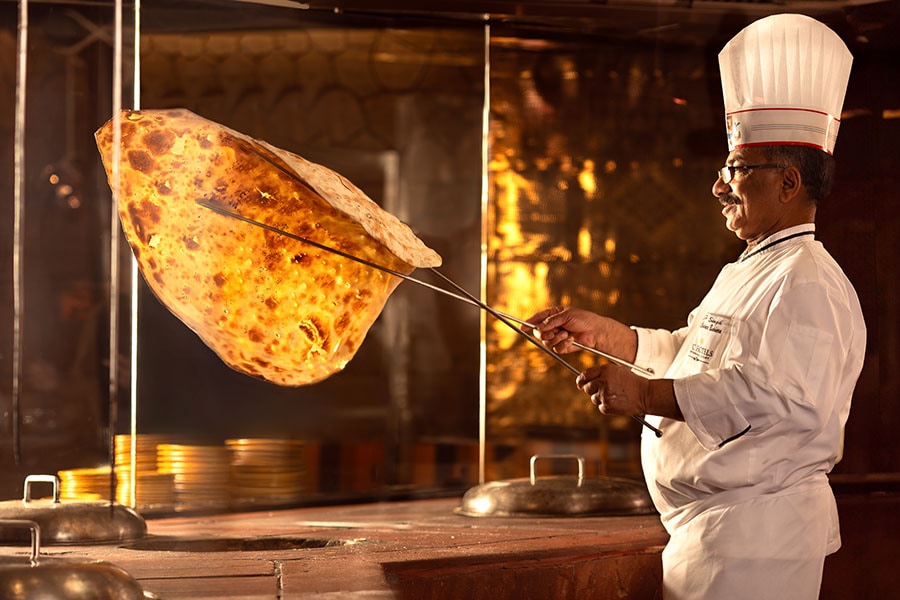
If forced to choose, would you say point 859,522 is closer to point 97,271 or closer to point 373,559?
point 373,559

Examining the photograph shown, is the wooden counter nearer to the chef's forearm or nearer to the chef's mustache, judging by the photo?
the chef's forearm

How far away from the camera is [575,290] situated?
4238mm

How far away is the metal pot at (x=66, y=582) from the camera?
5.16ft

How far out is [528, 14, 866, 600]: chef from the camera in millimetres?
2047

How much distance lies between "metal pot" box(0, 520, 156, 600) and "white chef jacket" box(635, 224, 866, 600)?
990mm

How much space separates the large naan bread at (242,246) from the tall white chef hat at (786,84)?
2.26 ft

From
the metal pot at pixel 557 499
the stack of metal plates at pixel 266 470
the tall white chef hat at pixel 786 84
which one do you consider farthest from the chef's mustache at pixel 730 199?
the stack of metal plates at pixel 266 470

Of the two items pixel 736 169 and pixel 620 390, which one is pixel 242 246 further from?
pixel 736 169

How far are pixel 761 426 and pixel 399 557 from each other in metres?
0.89

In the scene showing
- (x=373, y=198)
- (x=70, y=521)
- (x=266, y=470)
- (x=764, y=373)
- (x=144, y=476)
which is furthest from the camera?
(x=373, y=198)

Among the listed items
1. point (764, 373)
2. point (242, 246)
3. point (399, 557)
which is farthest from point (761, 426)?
point (242, 246)

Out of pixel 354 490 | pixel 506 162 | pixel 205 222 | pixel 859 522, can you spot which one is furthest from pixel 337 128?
pixel 859 522

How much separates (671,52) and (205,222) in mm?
2517

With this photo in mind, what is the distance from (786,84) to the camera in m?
2.29
